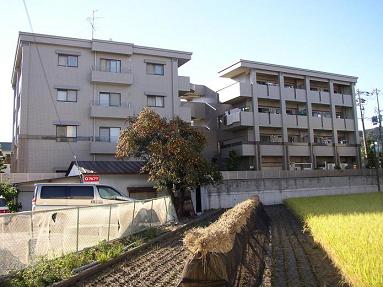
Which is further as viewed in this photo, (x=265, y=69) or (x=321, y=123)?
(x=321, y=123)

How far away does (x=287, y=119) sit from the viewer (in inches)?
1560

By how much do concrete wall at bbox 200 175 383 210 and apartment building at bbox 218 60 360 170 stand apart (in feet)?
19.8

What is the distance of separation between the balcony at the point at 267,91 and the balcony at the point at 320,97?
4.08 metres

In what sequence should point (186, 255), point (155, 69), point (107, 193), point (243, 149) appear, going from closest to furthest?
point (186, 255) < point (107, 193) < point (155, 69) < point (243, 149)

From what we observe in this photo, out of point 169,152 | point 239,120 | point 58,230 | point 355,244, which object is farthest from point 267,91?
point 58,230

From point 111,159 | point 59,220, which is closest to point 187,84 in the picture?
point 111,159

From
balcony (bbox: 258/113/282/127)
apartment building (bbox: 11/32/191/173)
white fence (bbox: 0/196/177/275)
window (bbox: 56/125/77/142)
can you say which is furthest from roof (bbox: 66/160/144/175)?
balcony (bbox: 258/113/282/127)

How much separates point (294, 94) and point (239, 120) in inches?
284

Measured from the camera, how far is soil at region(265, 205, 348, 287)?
8.33 metres

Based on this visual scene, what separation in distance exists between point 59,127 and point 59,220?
2148 centimetres

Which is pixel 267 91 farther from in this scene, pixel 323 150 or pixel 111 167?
pixel 111 167

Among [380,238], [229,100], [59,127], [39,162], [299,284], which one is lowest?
[299,284]

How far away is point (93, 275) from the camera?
29.4ft

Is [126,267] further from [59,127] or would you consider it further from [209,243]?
[59,127]
